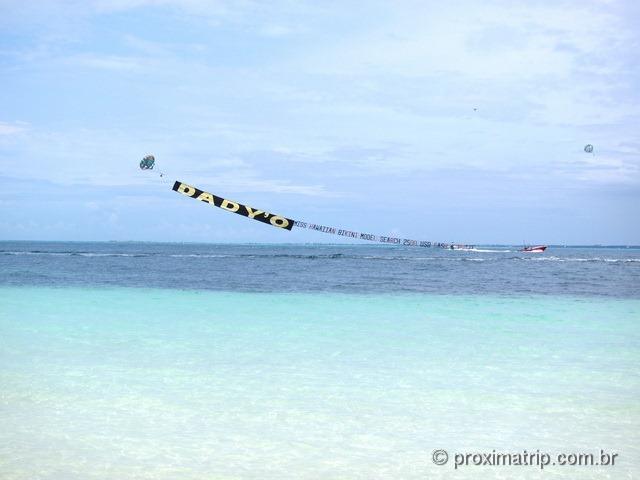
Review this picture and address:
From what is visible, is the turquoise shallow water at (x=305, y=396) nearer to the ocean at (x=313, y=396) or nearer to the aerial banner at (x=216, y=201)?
the ocean at (x=313, y=396)

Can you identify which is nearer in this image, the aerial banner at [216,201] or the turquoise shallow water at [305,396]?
the turquoise shallow water at [305,396]

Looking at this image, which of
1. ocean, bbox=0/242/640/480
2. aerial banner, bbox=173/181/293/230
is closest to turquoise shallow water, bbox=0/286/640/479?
ocean, bbox=0/242/640/480

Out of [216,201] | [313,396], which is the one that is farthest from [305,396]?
[216,201]

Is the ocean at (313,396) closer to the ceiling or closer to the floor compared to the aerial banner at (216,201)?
closer to the floor

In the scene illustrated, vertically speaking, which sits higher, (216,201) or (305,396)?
(216,201)

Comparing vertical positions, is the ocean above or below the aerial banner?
below

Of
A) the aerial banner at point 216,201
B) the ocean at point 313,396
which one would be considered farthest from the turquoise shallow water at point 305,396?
the aerial banner at point 216,201

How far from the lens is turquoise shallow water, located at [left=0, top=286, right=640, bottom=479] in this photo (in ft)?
21.9

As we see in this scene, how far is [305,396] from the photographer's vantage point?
9250mm

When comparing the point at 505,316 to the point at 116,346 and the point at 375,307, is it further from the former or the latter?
the point at 116,346

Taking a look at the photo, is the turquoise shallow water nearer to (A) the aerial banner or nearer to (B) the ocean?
(B) the ocean

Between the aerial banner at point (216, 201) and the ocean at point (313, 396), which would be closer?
the ocean at point (313, 396)

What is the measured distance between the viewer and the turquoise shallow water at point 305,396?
6.68m

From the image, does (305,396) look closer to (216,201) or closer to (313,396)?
(313,396)
